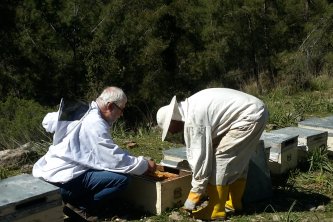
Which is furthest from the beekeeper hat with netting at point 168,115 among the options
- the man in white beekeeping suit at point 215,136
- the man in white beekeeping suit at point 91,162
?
the man in white beekeeping suit at point 91,162

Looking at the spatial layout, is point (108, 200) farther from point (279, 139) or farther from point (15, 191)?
point (279, 139)

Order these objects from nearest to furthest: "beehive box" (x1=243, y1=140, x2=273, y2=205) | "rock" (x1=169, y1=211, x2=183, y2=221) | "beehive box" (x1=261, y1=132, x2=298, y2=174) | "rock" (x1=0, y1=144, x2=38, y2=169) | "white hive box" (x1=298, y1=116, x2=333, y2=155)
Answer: "rock" (x1=169, y1=211, x2=183, y2=221)
"beehive box" (x1=243, y1=140, x2=273, y2=205)
"beehive box" (x1=261, y1=132, x2=298, y2=174)
"rock" (x1=0, y1=144, x2=38, y2=169)
"white hive box" (x1=298, y1=116, x2=333, y2=155)

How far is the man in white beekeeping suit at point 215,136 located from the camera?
15.4 ft

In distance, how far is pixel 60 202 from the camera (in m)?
4.35

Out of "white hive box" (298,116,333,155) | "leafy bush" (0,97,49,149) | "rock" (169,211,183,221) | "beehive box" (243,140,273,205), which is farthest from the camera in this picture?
"leafy bush" (0,97,49,149)

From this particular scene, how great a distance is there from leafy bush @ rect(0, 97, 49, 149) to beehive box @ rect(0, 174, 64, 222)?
425 centimetres

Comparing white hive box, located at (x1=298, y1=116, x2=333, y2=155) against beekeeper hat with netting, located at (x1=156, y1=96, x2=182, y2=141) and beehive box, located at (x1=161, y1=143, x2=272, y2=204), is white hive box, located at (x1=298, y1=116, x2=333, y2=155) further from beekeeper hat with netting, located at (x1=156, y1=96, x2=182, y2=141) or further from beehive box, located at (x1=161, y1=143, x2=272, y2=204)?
beekeeper hat with netting, located at (x1=156, y1=96, x2=182, y2=141)

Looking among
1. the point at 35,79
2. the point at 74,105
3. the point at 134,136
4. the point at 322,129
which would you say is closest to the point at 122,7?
the point at 35,79

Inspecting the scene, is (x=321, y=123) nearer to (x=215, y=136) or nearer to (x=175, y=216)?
(x=215, y=136)

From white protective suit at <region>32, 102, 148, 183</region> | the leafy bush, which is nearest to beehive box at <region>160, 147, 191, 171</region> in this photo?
white protective suit at <region>32, 102, 148, 183</region>

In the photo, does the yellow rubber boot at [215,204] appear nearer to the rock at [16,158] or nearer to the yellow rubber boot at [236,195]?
the yellow rubber boot at [236,195]

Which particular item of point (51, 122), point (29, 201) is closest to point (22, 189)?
point (29, 201)

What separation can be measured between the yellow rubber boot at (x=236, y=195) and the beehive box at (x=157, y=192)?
42 cm

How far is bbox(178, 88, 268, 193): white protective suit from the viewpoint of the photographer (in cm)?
468
